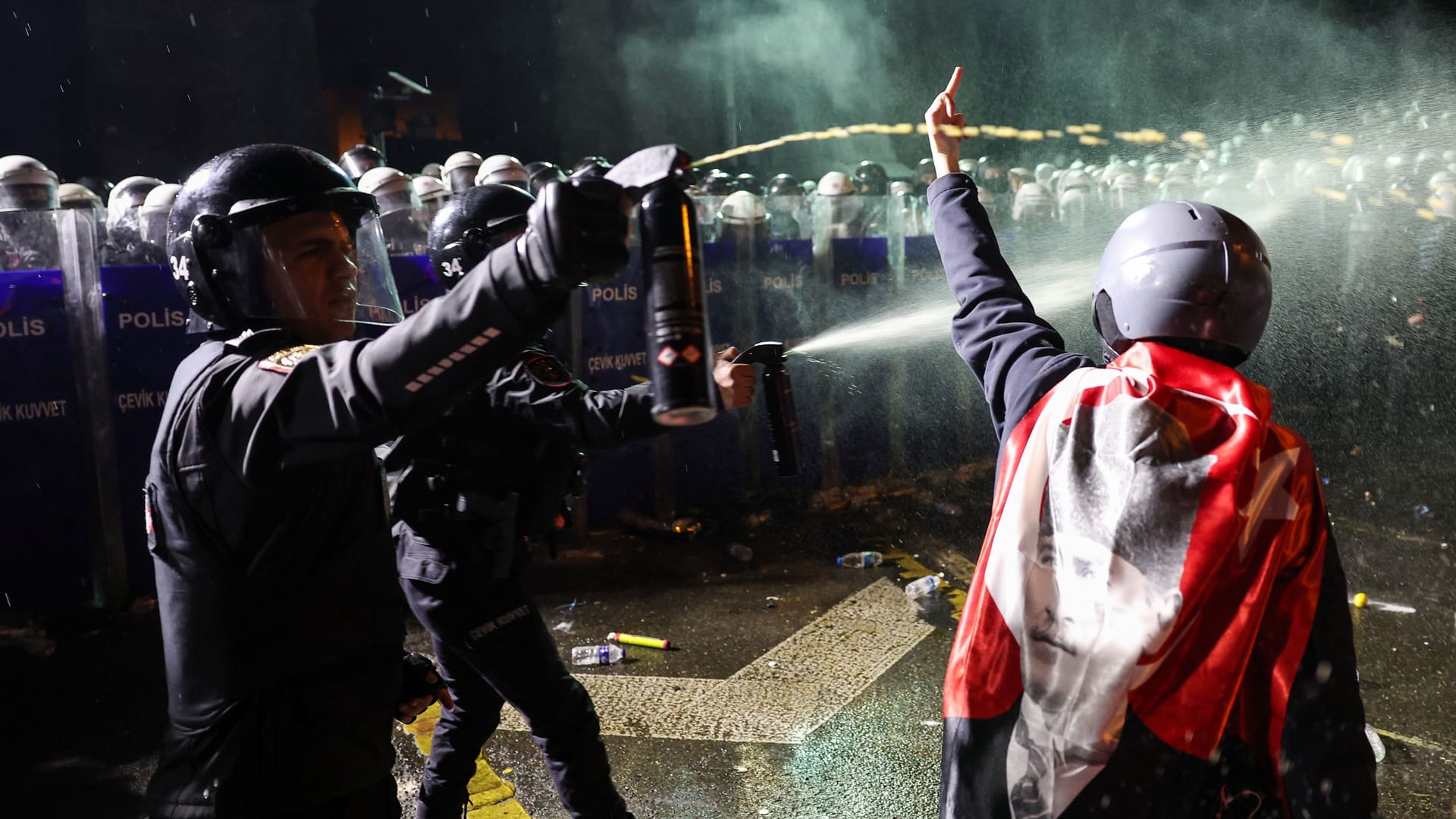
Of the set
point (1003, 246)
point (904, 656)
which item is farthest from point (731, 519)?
point (1003, 246)

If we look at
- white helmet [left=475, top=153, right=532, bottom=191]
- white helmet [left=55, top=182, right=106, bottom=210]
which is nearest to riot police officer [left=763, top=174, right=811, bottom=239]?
white helmet [left=475, top=153, right=532, bottom=191]

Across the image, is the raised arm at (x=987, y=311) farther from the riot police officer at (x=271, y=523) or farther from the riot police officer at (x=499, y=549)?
the riot police officer at (x=271, y=523)

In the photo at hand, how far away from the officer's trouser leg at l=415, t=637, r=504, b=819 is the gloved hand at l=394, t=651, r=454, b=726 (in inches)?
32.7

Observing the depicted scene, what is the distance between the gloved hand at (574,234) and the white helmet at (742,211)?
24.8 ft

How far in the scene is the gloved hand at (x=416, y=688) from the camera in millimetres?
2162

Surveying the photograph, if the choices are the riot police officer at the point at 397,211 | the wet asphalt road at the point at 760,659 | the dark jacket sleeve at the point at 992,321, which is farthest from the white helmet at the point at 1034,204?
the dark jacket sleeve at the point at 992,321

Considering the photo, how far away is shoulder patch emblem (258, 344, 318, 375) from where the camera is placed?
1.53 metres

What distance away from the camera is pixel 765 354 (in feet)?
10.8

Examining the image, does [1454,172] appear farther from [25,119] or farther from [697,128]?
[25,119]

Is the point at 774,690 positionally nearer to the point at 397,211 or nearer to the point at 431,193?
the point at 397,211

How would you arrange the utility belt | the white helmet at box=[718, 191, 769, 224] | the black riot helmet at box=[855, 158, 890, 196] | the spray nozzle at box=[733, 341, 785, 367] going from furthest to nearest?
the black riot helmet at box=[855, 158, 890, 196]
the white helmet at box=[718, 191, 769, 224]
the spray nozzle at box=[733, 341, 785, 367]
the utility belt

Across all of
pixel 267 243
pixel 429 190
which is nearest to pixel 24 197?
pixel 429 190

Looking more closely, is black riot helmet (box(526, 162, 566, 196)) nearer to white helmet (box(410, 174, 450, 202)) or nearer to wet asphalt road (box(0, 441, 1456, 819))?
white helmet (box(410, 174, 450, 202))

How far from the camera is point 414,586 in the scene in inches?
118
